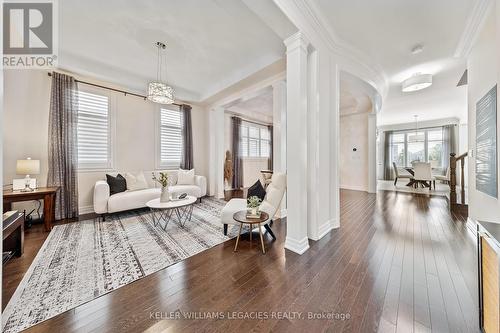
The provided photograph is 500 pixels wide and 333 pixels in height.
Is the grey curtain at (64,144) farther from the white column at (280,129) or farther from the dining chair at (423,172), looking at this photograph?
the dining chair at (423,172)

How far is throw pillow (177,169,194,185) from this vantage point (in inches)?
193

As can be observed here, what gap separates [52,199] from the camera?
9.89ft

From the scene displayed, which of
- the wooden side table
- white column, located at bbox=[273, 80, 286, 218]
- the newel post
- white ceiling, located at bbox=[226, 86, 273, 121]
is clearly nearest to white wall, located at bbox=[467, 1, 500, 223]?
the newel post

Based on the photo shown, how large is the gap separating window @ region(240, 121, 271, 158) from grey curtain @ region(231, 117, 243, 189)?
0.96 ft

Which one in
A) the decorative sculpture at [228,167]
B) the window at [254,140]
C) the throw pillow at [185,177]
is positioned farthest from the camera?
the window at [254,140]

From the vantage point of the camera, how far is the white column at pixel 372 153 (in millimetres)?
6004

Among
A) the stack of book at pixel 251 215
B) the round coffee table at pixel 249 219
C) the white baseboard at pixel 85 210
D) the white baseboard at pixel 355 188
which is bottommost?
the white baseboard at pixel 85 210

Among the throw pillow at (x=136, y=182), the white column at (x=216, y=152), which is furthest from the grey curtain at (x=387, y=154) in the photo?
the throw pillow at (x=136, y=182)

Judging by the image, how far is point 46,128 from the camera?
342 cm

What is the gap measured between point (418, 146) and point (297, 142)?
991 centimetres

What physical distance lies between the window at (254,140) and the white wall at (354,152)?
9.94ft

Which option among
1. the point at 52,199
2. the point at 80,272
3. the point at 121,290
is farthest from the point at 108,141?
the point at 121,290

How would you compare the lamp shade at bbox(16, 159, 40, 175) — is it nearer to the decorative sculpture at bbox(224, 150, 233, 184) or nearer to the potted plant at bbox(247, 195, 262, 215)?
the potted plant at bbox(247, 195, 262, 215)

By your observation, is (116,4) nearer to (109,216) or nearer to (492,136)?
(109,216)
